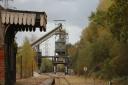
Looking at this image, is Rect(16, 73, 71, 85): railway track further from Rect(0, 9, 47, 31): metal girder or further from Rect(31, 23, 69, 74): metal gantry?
Rect(31, 23, 69, 74): metal gantry

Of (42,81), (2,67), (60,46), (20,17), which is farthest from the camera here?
(60,46)

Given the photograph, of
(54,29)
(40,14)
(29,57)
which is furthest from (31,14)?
(54,29)

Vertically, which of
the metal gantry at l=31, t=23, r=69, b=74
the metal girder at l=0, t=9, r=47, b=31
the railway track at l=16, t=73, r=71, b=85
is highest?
the metal gantry at l=31, t=23, r=69, b=74

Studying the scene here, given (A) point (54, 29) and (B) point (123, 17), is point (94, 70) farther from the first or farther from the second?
(A) point (54, 29)

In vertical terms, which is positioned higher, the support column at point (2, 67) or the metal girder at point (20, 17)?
the metal girder at point (20, 17)

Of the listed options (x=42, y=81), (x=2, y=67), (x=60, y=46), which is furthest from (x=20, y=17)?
(x=60, y=46)

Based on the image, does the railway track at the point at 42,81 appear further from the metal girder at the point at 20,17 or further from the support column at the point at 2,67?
the support column at the point at 2,67

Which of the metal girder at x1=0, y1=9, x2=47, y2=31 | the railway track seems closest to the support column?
the metal girder at x1=0, y1=9, x2=47, y2=31

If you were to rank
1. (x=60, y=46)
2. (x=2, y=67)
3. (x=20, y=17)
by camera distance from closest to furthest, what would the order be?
(x=2, y=67) < (x=20, y=17) < (x=60, y=46)

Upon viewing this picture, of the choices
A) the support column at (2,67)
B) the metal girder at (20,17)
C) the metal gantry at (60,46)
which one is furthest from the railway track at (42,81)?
the metal gantry at (60,46)

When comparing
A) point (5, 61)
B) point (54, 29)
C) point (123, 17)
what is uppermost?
point (54, 29)

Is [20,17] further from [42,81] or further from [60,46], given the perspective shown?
[60,46]

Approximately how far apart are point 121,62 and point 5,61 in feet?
153

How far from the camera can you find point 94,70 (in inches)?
3605
